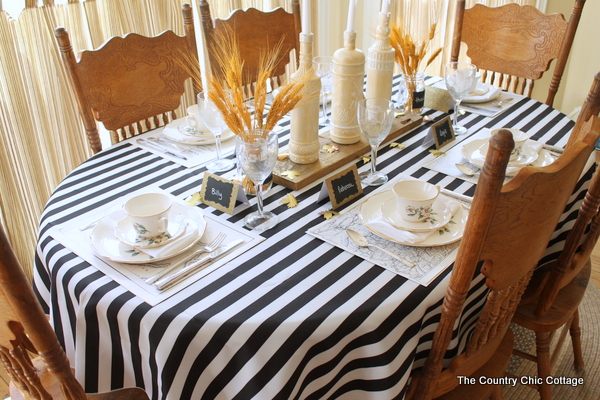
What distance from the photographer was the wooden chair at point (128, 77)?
1.59 meters

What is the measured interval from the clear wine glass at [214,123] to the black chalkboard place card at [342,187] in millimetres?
318

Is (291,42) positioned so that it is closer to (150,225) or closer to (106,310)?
(150,225)

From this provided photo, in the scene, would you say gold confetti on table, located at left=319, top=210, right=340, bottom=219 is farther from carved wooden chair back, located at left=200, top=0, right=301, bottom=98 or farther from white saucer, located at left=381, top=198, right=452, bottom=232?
carved wooden chair back, located at left=200, top=0, right=301, bottom=98

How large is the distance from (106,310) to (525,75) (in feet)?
6.44

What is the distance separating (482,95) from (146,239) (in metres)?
1.44

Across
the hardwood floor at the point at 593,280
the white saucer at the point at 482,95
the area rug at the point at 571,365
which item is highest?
the white saucer at the point at 482,95

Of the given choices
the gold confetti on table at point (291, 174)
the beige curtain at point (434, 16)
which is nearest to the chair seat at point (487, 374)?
the gold confetti on table at point (291, 174)

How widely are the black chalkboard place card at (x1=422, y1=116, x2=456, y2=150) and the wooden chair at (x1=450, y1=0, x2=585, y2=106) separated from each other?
2.52 ft

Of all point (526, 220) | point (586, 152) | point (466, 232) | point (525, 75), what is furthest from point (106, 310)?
point (525, 75)

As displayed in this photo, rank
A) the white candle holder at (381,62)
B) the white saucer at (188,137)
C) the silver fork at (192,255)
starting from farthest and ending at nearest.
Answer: the white saucer at (188,137) → the white candle holder at (381,62) → the silver fork at (192,255)

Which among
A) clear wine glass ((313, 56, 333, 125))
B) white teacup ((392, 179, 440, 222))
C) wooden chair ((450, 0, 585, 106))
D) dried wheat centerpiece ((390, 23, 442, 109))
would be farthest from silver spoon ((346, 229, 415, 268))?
wooden chair ((450, 0, 585, 106))

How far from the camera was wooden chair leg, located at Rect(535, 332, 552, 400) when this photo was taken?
1380 mm

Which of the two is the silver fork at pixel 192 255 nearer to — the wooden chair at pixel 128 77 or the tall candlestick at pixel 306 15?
the tall candlestick at pixel 306 15

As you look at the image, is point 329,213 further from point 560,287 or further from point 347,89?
point 560,287
